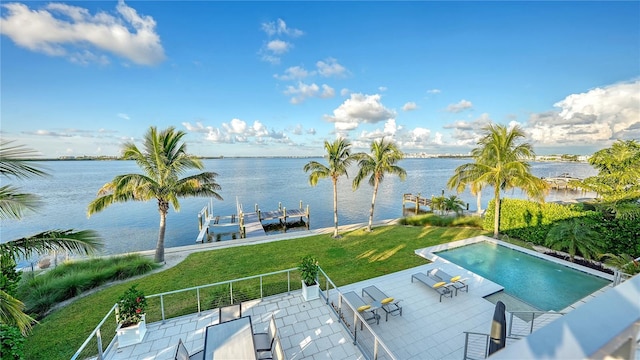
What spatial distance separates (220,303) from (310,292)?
2778mm

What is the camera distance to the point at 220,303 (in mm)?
7680

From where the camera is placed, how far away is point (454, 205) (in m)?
23.2

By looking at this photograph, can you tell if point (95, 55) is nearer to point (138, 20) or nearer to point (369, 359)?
point (138, 20)

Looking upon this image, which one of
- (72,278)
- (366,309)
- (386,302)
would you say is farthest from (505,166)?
(72,278)

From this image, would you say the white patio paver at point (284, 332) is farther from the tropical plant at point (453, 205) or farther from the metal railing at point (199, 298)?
the tropical plant at point (453, 205)

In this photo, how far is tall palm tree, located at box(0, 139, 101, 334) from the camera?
383 centimetres

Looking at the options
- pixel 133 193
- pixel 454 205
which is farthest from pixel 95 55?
pixel 454 205

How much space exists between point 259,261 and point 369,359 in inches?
297

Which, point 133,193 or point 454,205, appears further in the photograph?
point 454,205

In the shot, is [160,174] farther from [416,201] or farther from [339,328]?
[416,201]

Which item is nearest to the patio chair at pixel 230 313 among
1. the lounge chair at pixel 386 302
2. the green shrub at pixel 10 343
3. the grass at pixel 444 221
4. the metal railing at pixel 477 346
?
the green shrub at pixel 10 343

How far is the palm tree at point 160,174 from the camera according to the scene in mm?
10867

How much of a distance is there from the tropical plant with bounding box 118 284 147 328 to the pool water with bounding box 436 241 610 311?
37.7 ft

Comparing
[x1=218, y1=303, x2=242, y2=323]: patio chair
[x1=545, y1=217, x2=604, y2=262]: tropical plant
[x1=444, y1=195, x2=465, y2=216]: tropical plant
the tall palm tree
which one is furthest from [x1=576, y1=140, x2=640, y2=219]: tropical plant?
the tall palm tree
